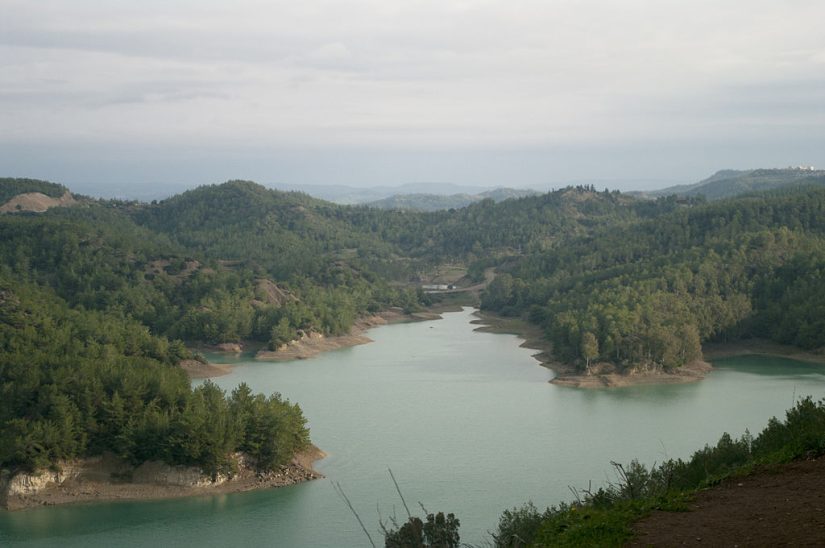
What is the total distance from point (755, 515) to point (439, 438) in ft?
75.6

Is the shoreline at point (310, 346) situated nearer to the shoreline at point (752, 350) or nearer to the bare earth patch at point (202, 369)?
the bare earth patch at point (202, 369)

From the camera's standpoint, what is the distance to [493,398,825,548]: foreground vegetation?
12.9 meters

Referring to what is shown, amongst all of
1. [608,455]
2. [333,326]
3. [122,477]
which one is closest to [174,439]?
[122,477]

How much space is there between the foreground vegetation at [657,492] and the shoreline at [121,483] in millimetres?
12246

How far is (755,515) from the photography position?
40.7 ft

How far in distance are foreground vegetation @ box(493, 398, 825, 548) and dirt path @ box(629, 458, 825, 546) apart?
0.32 meters

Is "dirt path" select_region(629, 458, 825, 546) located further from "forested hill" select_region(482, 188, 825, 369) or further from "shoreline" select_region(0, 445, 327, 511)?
"forested hill" select_region(482, 188, 825, 369)

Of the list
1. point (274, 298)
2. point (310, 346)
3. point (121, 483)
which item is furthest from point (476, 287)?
point (121, 483)

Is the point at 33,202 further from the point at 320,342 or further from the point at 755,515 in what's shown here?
the point at 755,515

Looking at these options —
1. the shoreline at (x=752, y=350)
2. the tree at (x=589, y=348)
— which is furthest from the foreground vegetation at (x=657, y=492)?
the shoreline at (x=752, y=350)

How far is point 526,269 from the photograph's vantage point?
3366 inches

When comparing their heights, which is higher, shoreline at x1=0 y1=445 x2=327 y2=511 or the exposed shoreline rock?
shoreline at x1=0 y1=445 x2=327 y2=511

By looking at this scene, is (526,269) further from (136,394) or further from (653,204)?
(136,394)

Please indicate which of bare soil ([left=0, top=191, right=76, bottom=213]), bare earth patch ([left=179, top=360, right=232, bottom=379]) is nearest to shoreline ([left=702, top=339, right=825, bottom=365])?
bare earth patch ([left=179, top=360, right=232, bottom=379])
